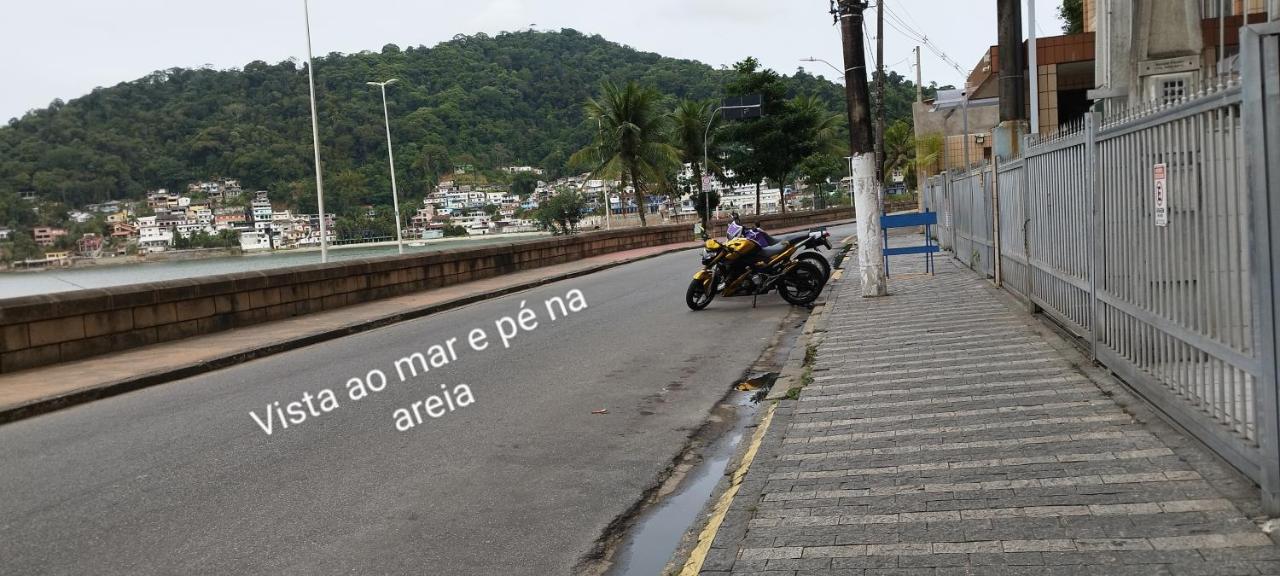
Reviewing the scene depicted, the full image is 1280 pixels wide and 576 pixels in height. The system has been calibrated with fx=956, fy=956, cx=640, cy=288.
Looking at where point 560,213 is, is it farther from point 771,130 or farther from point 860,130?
point 860,130

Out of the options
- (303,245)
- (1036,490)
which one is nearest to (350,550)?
(1036,490)

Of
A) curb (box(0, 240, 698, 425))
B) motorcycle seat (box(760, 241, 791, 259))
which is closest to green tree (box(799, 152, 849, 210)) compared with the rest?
curb (box(0, 240, 698, 425))

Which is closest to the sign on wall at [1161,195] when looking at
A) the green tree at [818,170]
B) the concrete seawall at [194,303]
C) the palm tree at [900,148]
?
the concrete seawall at [194,303]

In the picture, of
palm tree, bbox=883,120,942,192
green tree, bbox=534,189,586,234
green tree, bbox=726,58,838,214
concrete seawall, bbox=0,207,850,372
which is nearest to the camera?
concrete seawall, bbox=0,207,850,372

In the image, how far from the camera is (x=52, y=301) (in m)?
11.3

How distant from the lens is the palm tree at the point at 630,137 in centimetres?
5684

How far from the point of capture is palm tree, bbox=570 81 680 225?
56844mm

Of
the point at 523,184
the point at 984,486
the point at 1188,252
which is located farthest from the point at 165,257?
the point at 523,184

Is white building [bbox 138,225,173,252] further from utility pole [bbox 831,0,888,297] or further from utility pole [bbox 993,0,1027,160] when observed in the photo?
utility pole [bbox 993,0,1027,160]

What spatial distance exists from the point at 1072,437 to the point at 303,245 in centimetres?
3683

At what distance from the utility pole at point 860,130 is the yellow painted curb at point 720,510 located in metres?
7.03

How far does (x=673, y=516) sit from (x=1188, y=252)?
298 cm

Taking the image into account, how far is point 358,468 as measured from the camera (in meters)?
6.07

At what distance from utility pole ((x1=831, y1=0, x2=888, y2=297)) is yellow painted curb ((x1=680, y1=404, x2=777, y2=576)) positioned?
703 centimetres
